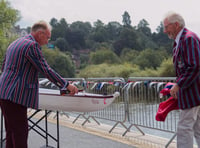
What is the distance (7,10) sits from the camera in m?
29.8

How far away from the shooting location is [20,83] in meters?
2.94

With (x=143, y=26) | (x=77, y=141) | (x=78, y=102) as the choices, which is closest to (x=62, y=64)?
(x=143, y=26)

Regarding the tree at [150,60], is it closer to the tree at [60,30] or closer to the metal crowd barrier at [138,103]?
the metal crowd barrier at [138,103]

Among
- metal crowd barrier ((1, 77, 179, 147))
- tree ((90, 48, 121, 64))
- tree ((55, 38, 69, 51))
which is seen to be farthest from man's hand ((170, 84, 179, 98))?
tree ((55, 38, 69, 51))

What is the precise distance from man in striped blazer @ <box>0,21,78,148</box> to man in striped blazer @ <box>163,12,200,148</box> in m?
1.29

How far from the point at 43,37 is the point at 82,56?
99446 millimetres

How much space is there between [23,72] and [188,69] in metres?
1.62

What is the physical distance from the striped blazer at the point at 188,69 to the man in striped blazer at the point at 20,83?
51.1 inches

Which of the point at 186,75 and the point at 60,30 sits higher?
the point at 60,30

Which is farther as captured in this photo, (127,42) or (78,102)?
(127,42)

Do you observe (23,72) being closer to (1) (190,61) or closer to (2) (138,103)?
(1) (190,61)

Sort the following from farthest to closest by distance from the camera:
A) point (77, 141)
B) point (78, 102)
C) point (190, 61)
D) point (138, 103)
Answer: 1. point (138, 103)
2. point (77, 141)
3. point (78, 102)
4. point (190, 61)

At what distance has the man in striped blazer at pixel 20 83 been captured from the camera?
9.64 feet

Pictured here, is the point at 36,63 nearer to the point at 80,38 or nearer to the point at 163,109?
the point at 163,109
